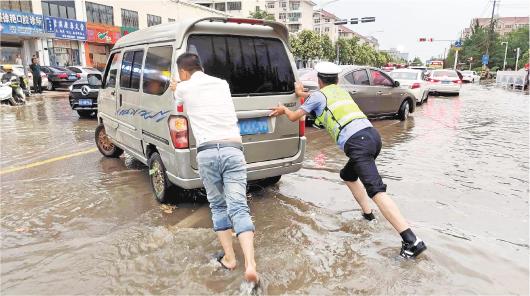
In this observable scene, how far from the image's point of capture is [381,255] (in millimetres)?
3740

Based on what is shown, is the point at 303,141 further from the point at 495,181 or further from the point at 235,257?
the point at 495,181

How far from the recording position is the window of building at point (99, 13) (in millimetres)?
35906

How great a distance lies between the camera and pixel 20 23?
2925cm

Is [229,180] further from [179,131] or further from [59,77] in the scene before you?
[59,77]

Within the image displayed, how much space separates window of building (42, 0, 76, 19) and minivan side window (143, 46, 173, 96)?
3196 cm

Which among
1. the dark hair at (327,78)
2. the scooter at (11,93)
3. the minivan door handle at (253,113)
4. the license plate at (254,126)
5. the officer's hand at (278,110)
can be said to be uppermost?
the dark hair at (327,78)

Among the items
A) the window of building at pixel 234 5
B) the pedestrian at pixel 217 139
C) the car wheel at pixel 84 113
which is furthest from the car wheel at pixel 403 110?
the window of building at pixel 234 5

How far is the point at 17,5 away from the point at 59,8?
3.66 metres

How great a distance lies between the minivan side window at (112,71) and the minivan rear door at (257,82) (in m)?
2.10

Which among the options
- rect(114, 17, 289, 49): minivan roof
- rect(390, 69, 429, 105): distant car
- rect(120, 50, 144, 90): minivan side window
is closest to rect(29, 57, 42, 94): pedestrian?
rect(390, 69, 429, 105): distant car

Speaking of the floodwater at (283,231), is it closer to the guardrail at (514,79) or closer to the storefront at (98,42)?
the guardrail at (514,79)

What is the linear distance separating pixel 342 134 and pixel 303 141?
1.12 meters

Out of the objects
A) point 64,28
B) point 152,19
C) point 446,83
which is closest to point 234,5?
point 152,19

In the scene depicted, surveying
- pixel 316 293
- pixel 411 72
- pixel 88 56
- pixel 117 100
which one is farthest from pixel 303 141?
pixel 88 56
